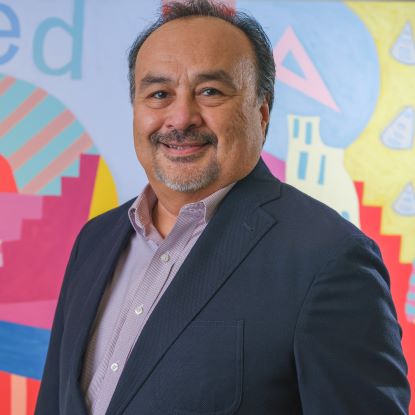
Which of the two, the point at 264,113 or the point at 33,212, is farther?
the point at 33,212

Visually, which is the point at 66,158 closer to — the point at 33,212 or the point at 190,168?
the point at 33,212

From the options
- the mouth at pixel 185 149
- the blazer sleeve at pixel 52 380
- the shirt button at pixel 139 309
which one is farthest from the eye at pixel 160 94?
the blazer sleeve at pixel 52 380

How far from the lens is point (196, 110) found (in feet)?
4.52

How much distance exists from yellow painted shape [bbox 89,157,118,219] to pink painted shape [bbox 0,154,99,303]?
0.20 feet

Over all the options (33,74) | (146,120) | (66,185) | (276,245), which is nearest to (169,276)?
(276,245)

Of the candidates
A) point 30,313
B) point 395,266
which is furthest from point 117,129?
point 395,266

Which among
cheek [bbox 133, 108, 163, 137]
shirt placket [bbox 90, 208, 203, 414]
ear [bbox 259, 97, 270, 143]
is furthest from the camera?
ear [bbox 259, 97, 270, 143]

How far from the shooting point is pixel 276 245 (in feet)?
4.07

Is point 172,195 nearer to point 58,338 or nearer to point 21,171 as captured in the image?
point 58,338

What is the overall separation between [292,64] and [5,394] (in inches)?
58.5

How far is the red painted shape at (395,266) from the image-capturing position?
222 centimetres

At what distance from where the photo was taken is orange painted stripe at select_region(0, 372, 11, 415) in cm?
218

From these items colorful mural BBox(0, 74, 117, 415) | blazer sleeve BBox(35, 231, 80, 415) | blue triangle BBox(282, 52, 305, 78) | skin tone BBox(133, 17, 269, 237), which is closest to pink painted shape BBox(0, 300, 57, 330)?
colorful mural BBox(0, 74, 117, 415)

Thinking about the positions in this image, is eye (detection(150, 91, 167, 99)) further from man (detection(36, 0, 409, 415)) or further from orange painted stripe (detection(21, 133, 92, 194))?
orange painted stripe (detection(21, 133, 92, 194))
